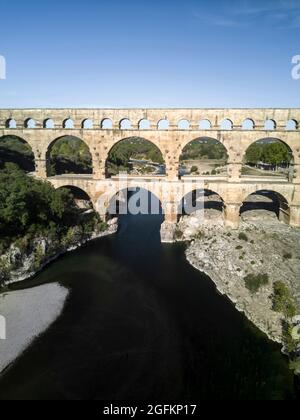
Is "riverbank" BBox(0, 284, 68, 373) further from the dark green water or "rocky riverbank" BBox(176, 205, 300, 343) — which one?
"rocky riverbank" BBox(176, 205, 300, 343)

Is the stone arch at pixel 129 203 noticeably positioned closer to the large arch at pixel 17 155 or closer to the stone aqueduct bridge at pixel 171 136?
the stone aqueduct bridge at pixel 171 136

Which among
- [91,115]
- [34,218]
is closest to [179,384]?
[34,218]

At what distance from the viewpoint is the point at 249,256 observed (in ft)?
70.8

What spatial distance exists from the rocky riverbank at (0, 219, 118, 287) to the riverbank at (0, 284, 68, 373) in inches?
67.9

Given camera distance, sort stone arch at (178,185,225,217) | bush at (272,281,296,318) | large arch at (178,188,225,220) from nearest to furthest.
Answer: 1. bush at (272,281,296,318)
2. large arch at (178,188,225,220)
3. stone arch at (178,185,225,217)

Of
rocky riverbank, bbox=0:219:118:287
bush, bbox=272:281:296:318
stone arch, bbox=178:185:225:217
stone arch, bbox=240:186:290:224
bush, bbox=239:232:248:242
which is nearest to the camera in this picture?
bush, bbox=272:281:296:318

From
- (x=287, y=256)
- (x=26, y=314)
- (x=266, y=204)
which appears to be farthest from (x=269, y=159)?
(x=26, y=314)

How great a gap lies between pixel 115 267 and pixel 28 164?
69.1 ft

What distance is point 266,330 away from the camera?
50.3 ft

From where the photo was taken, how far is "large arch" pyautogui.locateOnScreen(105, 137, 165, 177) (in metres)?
47.0

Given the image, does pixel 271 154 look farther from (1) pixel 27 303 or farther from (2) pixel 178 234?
(1) pixel 27 303

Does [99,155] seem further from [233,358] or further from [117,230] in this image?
[233,358]

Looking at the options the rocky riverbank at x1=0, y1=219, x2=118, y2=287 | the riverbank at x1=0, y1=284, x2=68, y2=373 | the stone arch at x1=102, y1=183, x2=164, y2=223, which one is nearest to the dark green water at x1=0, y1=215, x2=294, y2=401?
the riverbank at x1=0, y1=284, x2=68, y2=373

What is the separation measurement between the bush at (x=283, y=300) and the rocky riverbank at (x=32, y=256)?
14949 millimetres
